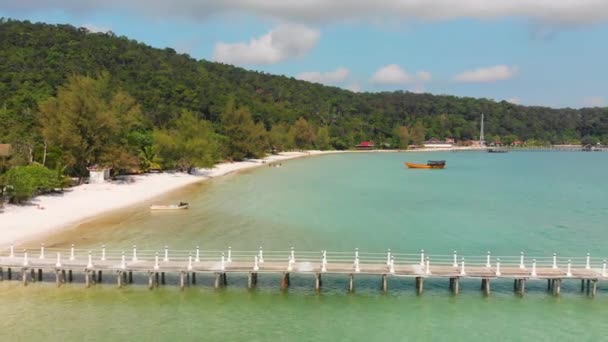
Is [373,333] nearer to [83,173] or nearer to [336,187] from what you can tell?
[83,173]

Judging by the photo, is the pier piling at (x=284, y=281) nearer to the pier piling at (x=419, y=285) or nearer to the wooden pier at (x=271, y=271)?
the wooden pier at (x=271, y=271)

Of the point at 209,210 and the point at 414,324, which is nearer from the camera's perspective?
the point at 414,324

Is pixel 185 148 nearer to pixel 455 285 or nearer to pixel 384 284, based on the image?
pixel 384 284

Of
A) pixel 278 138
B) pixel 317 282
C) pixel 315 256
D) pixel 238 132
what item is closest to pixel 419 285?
pixel 317 282

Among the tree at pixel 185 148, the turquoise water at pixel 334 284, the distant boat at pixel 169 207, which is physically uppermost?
the tree at pixel 185 148

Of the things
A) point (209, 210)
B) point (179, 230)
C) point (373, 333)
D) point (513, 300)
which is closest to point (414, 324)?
point (373, 333)

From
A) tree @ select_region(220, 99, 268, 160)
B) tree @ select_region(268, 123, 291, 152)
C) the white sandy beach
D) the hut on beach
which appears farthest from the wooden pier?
tree @ select_region(268, 123, 291, 152)

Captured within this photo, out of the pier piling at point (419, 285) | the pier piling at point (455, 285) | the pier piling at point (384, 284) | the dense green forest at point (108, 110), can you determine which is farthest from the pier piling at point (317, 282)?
the dense green forest at point (108, 110)
